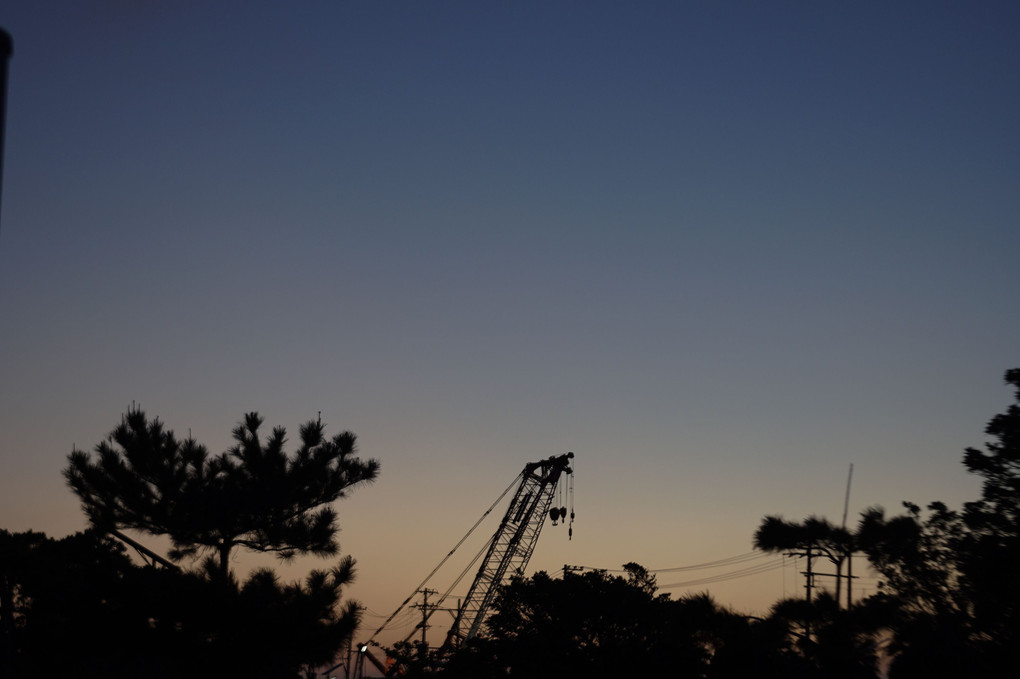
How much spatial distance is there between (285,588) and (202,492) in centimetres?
641

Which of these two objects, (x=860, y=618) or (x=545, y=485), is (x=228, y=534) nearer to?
(x=860, y=618)

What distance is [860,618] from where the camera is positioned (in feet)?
73.9

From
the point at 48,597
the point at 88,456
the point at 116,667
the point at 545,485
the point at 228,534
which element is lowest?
the point at 116,667

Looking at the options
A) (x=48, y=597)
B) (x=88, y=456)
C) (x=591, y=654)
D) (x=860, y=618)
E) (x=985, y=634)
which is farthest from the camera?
(x=591, y=654)

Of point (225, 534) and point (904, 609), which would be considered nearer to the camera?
point (904, 609)

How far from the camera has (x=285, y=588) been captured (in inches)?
1021

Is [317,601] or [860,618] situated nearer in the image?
[860,618]

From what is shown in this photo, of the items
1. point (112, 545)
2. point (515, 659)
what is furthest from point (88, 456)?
point (515, 659)

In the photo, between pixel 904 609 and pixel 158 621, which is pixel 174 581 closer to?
pixel 158 621

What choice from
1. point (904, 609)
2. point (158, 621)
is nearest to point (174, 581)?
point (158, 621)

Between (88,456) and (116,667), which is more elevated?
(88,456)

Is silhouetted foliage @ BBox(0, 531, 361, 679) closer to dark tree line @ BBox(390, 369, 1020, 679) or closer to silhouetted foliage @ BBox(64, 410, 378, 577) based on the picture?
silhouetted foliage @ BBox(64, 410, 378, 577)

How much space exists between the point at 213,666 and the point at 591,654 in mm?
20959

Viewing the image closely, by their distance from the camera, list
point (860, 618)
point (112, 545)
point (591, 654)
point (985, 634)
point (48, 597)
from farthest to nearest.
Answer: point (591, 654)
point (112, 545)
point (48, 597)
point (985, 634)
point (860, 618)
